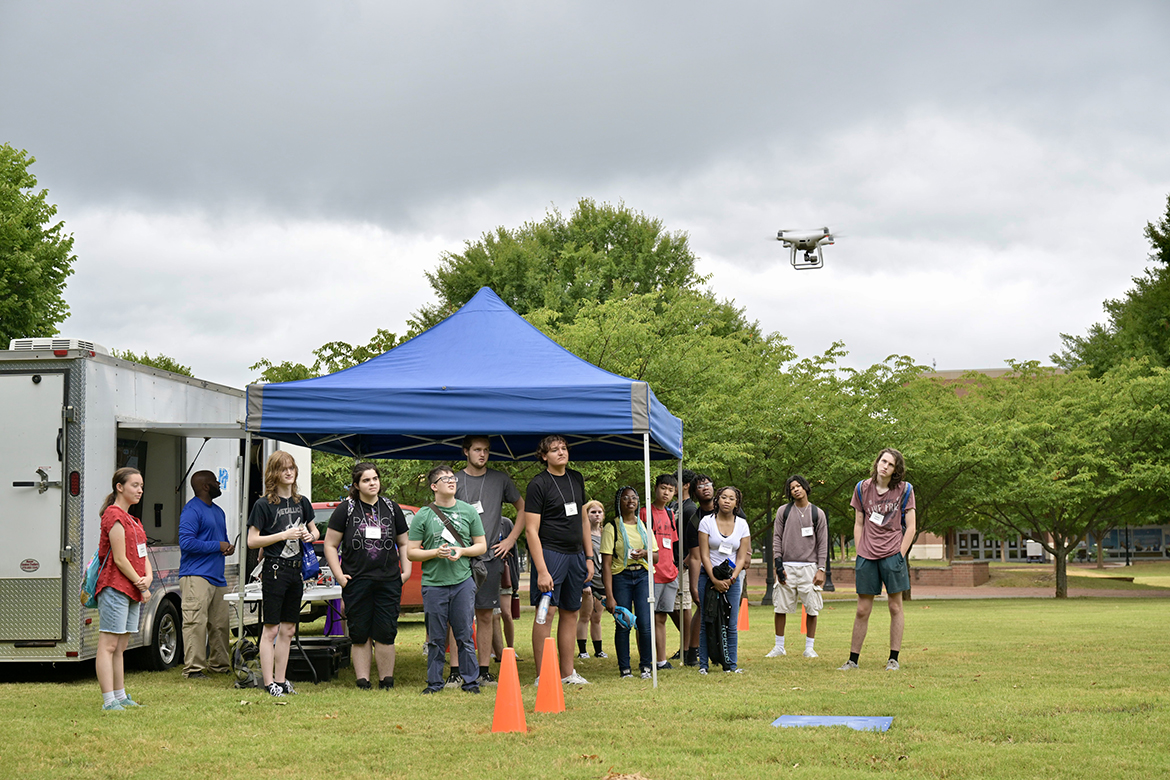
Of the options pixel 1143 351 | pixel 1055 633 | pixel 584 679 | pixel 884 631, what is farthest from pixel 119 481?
pixel 1143 351

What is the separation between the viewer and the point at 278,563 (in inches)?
329

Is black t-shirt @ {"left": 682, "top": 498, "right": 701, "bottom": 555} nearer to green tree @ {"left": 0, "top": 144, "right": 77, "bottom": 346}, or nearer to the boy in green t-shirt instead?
the boy in green t-shirt

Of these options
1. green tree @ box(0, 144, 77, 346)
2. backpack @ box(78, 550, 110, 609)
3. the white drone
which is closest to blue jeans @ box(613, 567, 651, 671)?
backpack @ box(78, 550, 110, 609)

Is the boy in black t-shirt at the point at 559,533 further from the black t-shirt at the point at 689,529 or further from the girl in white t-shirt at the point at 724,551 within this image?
the black t-shirt at the point at 689,529

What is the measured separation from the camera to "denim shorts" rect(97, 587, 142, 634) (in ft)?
24.3

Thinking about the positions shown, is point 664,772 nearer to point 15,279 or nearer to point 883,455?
point 883,455

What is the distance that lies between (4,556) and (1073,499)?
2486 centimetres

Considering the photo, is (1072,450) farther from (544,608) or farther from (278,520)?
(278,520)

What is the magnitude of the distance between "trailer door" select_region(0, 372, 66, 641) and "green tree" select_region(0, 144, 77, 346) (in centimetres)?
1631

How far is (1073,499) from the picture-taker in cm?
2711

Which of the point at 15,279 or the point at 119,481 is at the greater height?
the point at 15,279

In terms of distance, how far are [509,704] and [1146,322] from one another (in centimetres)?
4104

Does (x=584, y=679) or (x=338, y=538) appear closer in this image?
(x=338, y=538)

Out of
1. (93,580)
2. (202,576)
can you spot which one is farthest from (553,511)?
(202,576)
